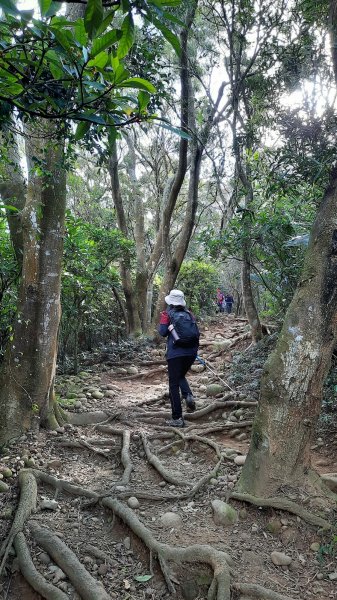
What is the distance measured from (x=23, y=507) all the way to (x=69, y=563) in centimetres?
82

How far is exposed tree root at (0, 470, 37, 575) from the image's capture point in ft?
10.3

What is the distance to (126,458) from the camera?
15.8 feet

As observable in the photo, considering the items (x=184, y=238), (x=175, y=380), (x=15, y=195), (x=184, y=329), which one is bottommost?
(x=175, y=380)

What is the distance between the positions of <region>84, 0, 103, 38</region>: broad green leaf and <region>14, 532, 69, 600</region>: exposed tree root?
315cm

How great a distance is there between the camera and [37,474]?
13.7 feet

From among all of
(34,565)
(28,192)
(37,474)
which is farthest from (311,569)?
(28,192)

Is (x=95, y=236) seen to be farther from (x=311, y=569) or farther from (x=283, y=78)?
(x=311, y=569)

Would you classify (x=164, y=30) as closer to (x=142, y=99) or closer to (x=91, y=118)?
(x=142, y=99)

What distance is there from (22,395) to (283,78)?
786cm

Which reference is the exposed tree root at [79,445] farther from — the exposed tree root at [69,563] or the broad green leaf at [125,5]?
the broad green leaf at [125,5]

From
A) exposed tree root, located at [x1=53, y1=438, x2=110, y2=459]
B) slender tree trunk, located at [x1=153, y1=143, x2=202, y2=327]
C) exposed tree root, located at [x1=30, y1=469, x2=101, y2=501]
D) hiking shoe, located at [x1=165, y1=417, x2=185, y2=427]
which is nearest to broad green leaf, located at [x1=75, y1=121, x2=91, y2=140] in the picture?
exposed tree root, located at [x1=30, y1=469, x2=101, y2=501]

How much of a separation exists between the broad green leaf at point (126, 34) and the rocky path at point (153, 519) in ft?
10.0

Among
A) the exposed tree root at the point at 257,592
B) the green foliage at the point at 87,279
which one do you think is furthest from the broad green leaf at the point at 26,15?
the green foliage at the point at 87,279

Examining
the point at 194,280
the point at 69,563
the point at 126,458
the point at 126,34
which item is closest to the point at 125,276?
the point at 194,280
